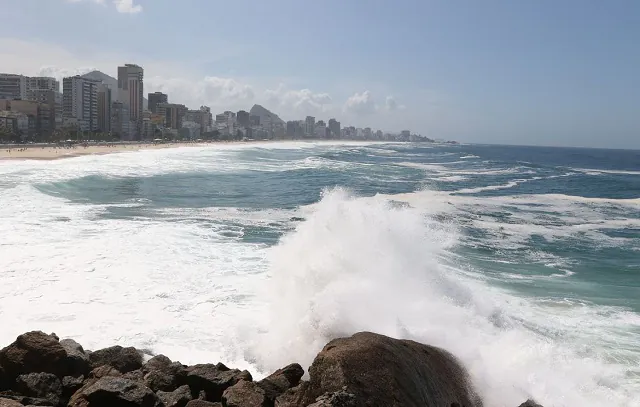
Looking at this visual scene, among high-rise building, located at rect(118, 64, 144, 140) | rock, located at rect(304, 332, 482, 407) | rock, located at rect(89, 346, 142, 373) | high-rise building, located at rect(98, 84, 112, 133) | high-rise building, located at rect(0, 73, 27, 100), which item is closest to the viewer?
rock, located at rect(304, 332, 482, 407)

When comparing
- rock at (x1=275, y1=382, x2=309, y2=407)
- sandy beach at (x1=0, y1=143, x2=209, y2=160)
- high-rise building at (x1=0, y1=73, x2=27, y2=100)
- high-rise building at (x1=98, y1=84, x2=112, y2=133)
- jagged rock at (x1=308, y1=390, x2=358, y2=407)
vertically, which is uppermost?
high-rise building at (x1=0, y1=73, x2=27, y2=100)

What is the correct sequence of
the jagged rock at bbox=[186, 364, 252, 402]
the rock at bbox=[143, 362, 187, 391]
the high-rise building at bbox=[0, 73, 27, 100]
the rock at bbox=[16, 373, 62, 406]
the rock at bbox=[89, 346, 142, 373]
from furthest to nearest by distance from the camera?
the high-rise building at bbox=[0, 73, 27, 100], the rock at bbox=[89, 346, 142, 373], the rock at bbox=[143, 362, 187, 391], the jagged rock at bbox=[186, 364, 252, 402], the rock at bbox=[16, 373, 62, 406]

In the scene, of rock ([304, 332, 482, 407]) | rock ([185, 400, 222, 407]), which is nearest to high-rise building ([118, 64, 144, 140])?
rock ([185, 400, 222, 407])

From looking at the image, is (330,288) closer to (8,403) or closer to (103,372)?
(103,372)

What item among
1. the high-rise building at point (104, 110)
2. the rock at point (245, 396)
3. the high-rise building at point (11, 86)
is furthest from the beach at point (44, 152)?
the high-rise building at point (11, 86)

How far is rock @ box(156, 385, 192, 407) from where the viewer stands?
17.6 ft

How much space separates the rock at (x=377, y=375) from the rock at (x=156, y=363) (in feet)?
6.91

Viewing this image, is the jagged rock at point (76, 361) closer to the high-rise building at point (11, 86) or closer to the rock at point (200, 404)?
the rock at point (200, 404)

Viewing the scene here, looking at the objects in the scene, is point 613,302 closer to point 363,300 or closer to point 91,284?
point 363,300

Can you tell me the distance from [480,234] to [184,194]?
45.3ft

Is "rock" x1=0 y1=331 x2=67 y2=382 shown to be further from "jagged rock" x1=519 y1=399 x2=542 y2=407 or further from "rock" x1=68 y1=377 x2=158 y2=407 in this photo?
"jagged rock" x1=519 y1=399 x2=542 y2=407

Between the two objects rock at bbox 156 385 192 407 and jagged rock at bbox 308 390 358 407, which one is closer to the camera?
jagged rock at bbox 308 390 358 407

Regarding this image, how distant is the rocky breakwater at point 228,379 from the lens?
15.1 ft

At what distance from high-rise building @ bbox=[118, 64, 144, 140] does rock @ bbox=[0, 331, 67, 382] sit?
122732mm
